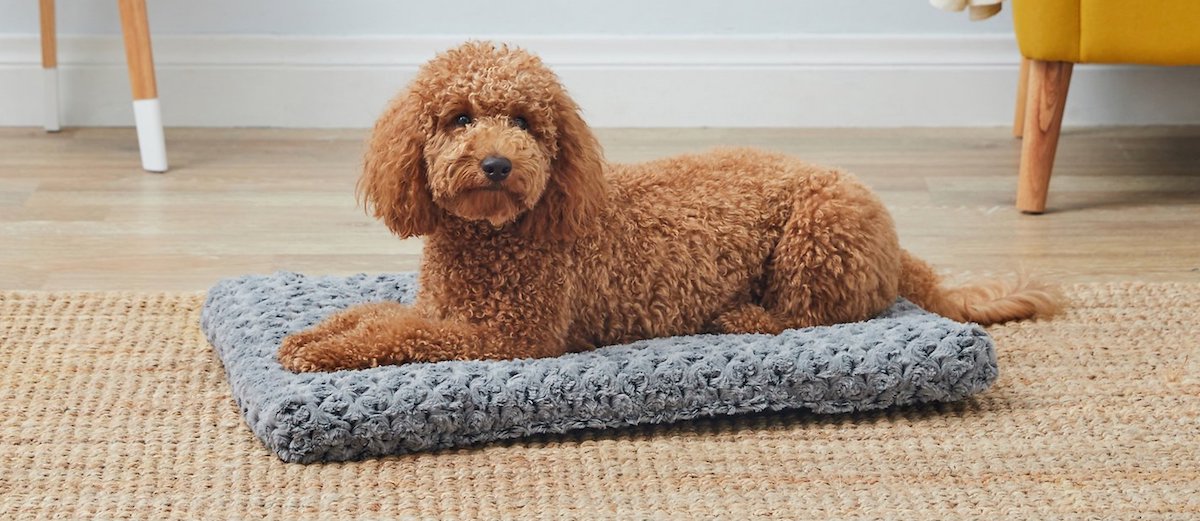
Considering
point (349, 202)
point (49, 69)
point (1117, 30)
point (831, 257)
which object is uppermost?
point (1117, 30)

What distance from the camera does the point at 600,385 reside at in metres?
1.54

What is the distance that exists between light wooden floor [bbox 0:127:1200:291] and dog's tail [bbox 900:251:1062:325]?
25 cm

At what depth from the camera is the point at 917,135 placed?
9.92 feet

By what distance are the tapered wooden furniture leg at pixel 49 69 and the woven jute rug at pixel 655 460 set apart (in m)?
1.24

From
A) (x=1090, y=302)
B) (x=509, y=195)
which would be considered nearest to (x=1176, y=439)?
(x=1090, y=302)

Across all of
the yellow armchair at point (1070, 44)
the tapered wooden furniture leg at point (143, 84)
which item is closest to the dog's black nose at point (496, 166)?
the yellow armchair at point (1070, 44)

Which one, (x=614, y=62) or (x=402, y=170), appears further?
(x=614, y=62)

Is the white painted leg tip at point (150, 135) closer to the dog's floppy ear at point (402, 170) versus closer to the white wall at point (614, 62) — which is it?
the white wall at point (614, 62)

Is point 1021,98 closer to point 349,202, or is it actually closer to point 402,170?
point 349,202

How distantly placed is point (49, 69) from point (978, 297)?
6.42 feet

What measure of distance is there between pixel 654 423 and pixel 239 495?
0.45 metres

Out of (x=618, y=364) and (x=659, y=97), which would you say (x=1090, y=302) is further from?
(x=659, y=97)

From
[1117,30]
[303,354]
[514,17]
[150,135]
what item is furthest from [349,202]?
[1117,30]

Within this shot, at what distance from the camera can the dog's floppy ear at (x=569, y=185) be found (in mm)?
1556
